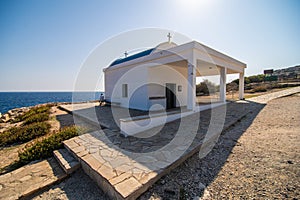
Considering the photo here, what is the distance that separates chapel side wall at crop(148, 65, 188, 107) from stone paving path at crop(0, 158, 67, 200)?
6065mm

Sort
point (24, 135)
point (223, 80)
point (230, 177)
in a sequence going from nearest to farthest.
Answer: point (230, 177), point (24, 135), point (223, 80)

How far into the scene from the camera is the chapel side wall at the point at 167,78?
863cm

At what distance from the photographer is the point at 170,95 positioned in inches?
382

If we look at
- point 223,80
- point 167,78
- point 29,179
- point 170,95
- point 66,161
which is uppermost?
point 167,78

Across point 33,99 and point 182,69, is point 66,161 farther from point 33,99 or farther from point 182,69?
point 33,99

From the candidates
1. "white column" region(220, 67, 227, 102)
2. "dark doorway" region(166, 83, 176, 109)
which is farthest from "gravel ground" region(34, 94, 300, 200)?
"white column" region(220, 67, 227, 102)

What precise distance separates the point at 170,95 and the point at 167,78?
120 centimetres

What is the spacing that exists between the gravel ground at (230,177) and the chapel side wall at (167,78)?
561 centimetres

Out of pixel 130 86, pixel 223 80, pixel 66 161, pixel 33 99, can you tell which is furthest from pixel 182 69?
pixel 33 99

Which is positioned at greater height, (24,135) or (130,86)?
(130,86)

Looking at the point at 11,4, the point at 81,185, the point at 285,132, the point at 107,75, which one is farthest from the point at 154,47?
the point at 81,185

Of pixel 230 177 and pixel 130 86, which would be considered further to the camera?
pixel 130 86

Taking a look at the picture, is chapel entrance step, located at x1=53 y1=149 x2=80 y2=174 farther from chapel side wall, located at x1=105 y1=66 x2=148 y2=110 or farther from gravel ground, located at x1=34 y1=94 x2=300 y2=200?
chapel side wall, located at x1=105 y1=66 x2=148 y2=110

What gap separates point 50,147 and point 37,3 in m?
6.70
